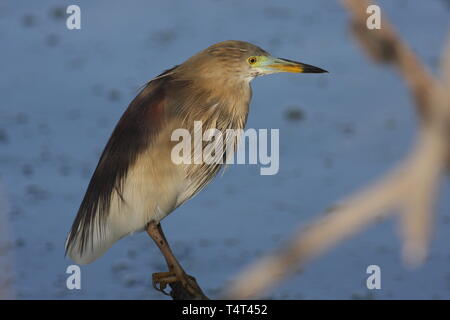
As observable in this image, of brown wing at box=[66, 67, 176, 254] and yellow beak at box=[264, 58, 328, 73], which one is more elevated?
yellow beak at box=[264, 58, 328, 73]

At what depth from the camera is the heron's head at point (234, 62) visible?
3096mm

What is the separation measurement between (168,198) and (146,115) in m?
0.26

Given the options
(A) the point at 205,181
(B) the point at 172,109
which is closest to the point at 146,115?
(B) the point at 172,109

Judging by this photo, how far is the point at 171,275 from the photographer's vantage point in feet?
10.0

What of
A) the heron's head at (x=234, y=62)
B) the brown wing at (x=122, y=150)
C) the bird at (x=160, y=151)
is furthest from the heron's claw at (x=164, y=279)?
the heron's head at (x=234, y=62)

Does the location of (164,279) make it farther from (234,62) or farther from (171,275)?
(234,62)

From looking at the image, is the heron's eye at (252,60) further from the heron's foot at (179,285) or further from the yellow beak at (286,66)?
the heron's foot at (179,285)

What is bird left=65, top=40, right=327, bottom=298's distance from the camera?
306cm

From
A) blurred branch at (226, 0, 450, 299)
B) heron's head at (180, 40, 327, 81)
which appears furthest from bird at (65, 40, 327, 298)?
blurred branch at (226, 0, 450, 299)

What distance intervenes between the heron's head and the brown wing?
124 millimetres

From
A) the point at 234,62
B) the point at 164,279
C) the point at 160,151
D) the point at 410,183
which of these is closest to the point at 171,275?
the point at 164,279

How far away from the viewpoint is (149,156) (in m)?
3.08

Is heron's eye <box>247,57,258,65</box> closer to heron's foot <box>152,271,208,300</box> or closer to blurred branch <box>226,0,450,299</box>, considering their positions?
blurred branch <box>226,0,450,299</box>
